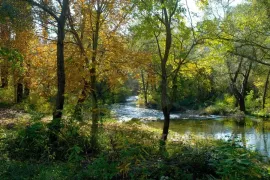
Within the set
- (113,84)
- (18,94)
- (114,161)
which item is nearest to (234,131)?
(113,84)

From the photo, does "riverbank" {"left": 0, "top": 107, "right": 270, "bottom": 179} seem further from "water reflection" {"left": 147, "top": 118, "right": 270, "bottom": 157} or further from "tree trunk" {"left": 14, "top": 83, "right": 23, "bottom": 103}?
"tree trunk" {"left": 14, "top": 83, "right": 23, "bottom": 103}

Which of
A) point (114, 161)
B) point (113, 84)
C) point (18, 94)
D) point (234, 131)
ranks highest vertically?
point (113, 84)

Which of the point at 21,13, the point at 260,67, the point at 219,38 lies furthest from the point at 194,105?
the point at 21,13

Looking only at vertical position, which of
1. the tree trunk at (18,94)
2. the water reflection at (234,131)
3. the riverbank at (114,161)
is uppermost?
the tree trunk at (18,94)

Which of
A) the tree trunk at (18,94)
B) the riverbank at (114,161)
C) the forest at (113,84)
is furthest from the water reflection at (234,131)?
the tree trunk at (18,94)

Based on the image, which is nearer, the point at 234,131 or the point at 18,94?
the point at 234,131

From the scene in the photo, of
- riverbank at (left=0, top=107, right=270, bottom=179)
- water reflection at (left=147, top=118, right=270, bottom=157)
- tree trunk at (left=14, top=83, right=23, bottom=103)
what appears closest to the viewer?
riverbank at (left=0, top=107, right=270, bottom=179)

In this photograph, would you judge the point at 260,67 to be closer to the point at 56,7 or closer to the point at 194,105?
the point at 194,105

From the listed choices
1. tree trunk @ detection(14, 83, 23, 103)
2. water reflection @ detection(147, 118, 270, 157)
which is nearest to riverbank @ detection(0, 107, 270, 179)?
water reflection @ detection(147, 118, 270, 157)

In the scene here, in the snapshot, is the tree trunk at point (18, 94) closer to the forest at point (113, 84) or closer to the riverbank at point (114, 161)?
the forest at point (113, 84)

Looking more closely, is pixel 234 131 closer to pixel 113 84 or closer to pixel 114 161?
pixel 113 84

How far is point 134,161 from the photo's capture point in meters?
5.92

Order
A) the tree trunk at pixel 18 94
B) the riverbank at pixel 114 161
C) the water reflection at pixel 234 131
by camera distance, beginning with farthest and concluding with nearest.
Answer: the tree trunk at pixel 18 94, the water reflection at pixel 234 131, the riverbank at pixel 114 161

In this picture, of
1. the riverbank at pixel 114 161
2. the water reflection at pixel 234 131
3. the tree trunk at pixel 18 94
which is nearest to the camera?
the riverbank at pixel 114 161
